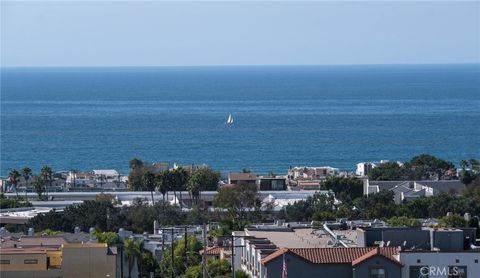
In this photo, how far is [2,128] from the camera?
553ft

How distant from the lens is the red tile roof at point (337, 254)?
34406 mm

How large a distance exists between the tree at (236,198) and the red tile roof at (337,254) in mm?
35053

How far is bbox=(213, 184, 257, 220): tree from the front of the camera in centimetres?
7212

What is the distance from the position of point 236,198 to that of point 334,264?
39.3m

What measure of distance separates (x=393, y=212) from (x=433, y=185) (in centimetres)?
1678

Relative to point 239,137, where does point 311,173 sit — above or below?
below

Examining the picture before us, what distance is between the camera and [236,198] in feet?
242

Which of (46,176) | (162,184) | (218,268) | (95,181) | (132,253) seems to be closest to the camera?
(218,268)

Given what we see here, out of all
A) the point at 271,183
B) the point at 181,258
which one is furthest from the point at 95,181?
the point at 181,258

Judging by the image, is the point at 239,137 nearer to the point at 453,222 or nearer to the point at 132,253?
the point at 453,222

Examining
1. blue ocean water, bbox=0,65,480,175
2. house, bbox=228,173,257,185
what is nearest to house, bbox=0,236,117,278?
house, bbox=228,173,257,185

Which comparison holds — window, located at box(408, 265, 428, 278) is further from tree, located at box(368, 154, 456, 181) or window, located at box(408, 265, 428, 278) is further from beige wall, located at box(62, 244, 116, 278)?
tree, located at box(368, 154, 456, 181)

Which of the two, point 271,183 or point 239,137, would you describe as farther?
point 239,137

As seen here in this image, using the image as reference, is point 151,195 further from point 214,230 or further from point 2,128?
point 2,128
